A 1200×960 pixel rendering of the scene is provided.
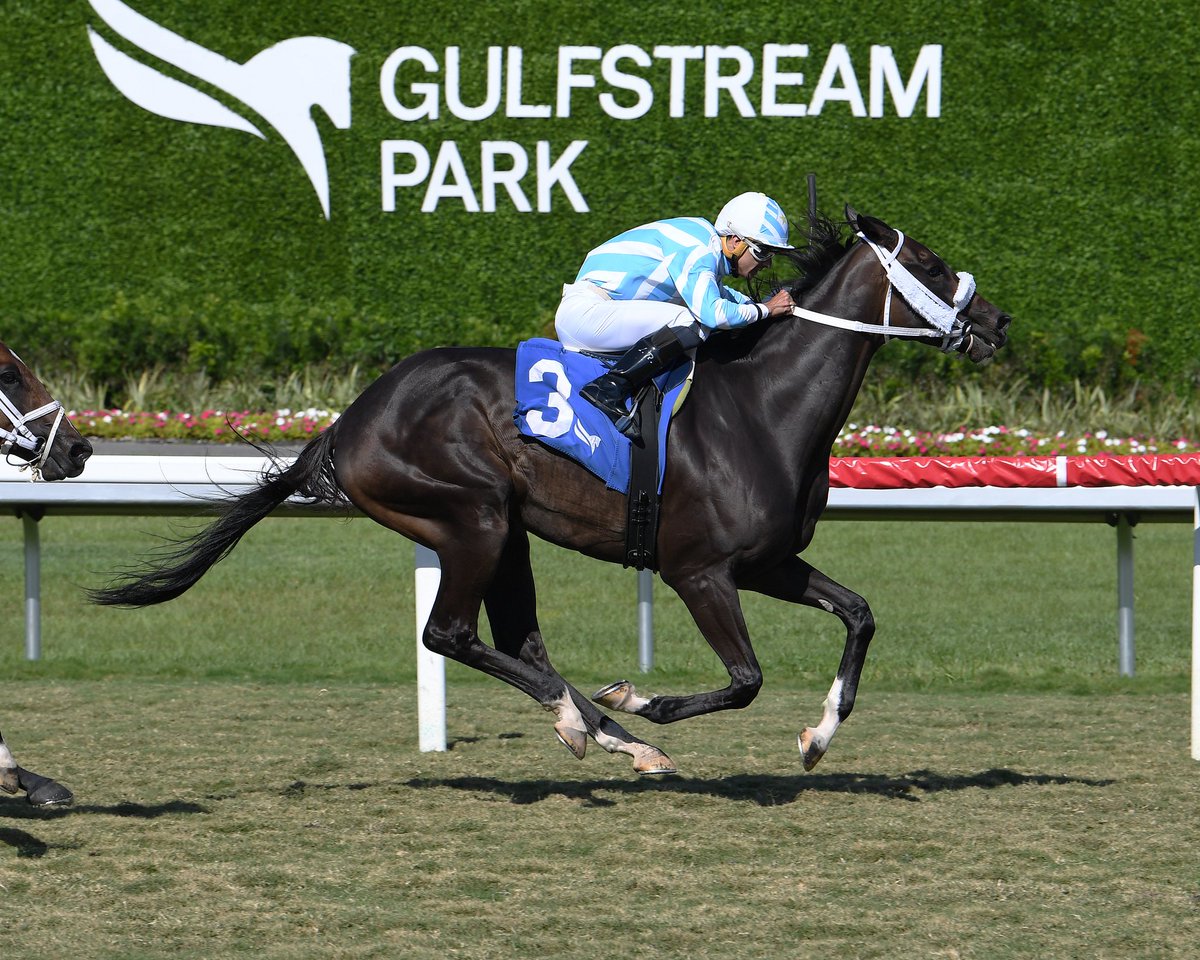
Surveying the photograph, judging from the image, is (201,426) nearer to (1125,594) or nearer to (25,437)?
(1125,594)

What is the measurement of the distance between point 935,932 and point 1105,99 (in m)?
12.6

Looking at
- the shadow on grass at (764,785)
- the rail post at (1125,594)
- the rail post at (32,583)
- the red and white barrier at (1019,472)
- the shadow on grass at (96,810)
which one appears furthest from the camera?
the rail post at (32,583)

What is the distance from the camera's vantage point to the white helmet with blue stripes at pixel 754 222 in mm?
5250

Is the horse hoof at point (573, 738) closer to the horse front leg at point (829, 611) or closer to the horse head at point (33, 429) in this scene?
the horse front leg at point (829, 611)

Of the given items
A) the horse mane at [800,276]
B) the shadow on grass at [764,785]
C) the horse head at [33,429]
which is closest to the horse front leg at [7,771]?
the horse head at [33,429]

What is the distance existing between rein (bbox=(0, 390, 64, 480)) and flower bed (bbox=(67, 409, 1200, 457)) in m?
7.03

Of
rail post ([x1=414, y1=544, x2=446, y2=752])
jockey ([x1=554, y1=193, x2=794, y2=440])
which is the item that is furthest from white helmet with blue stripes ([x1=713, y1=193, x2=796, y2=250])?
rail post ([x1=414, y1=544, x2=446, y2=752])

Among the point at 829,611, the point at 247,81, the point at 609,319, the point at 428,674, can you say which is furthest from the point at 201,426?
the point at 829,611

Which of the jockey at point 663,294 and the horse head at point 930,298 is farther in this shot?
the horse head at point 930,298

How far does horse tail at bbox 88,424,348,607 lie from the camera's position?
17.7ft

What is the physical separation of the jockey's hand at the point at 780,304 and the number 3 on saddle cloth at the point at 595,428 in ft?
1.06

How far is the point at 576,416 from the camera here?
5.07 meters

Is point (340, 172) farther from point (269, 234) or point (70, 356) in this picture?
point (70, 356)

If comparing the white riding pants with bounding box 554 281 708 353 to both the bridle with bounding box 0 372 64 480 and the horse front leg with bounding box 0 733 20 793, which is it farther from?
the horse front leg with bounding box 0 733 20 793
